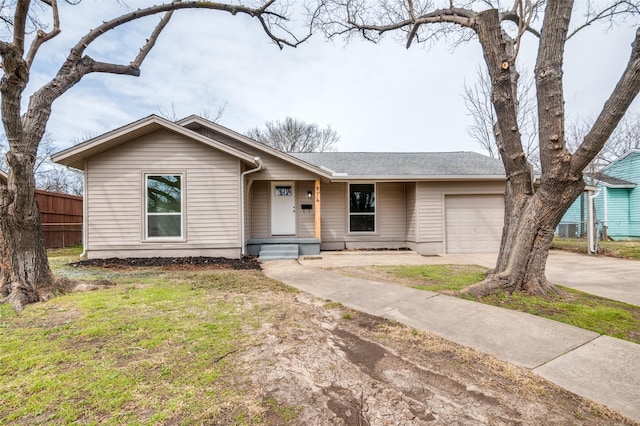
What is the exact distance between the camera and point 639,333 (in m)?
3.18

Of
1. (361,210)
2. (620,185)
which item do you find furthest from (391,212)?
(620,185)

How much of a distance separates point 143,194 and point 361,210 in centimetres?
701

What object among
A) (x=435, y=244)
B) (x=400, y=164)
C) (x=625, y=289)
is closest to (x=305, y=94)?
(x=400, y=164)

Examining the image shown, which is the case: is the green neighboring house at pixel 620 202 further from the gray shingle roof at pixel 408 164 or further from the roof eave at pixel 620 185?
the gray shingle roof at pixel 408 164

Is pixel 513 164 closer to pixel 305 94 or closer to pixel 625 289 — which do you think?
pixel 625 289

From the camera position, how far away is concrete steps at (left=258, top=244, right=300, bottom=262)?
9.02m

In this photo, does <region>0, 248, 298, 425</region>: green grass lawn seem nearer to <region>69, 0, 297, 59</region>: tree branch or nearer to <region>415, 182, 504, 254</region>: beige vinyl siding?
<region>69, 0, 297, 59</region>: tree branch

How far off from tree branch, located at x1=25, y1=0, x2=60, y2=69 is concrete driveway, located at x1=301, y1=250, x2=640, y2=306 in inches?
268

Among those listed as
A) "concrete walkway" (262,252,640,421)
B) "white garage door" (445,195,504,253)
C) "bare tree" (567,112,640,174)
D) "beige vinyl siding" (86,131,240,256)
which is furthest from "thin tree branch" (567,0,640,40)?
"bare tree" (567,112,640,174)

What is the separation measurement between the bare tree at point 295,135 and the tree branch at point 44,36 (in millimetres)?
22780

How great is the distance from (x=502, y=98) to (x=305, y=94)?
14153 millimetres

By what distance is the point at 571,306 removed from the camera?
13.2ft

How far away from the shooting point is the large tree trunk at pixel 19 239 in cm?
440

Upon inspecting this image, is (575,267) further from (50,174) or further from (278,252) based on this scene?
(50,174)
